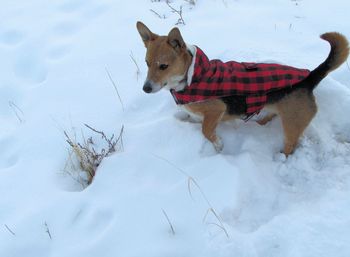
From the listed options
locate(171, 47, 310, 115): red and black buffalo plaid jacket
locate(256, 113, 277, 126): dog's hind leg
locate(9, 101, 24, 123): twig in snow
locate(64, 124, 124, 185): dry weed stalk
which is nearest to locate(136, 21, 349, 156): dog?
locate(171, 47, 310, 115): red and black buffalo plaid jacket

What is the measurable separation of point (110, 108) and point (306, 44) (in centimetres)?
234

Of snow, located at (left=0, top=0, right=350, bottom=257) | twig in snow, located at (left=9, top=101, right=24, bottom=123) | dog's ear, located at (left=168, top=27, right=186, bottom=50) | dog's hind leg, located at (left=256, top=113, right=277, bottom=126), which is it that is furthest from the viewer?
twig in snow, located at (left=9, top=101, right=24, bottom=123)

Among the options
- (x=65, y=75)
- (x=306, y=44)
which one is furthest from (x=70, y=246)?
(x=306, y=44)

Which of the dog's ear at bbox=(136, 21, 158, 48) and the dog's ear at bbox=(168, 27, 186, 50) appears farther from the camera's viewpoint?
the dog's ear at bbox=(136, 21, 158, 48)

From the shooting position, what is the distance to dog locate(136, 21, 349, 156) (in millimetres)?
3094

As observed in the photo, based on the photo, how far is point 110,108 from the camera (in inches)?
152

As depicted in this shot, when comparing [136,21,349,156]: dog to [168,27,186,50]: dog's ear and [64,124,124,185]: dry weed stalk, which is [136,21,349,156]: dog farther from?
[64,124,124,185]: dry weed stalk

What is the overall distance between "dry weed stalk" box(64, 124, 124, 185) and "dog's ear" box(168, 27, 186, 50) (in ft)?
2.92

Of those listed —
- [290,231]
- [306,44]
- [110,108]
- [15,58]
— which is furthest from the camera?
[15,58]

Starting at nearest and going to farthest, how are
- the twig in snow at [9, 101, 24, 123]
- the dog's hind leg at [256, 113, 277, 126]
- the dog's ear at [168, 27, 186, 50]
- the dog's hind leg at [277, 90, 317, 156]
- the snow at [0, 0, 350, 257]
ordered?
the snow at [0, 0, 350, 257] < the dog's ear at [168, 27, 186, 50] < the dog's hind leg at [277, 90, 317, 156] < the dog's hind leg at [256, 113, 277, 126] < the twig in snow at [9, 101, 24, 123]

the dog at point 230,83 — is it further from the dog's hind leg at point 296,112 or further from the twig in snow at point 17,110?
the twig in snow at point 17,110

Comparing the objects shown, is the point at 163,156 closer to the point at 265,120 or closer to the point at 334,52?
the point at 265,120

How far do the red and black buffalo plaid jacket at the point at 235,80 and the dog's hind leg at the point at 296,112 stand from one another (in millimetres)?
130

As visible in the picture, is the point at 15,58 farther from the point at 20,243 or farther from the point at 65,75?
the point at 20,243
